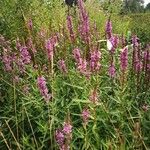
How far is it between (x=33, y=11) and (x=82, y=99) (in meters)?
4.88

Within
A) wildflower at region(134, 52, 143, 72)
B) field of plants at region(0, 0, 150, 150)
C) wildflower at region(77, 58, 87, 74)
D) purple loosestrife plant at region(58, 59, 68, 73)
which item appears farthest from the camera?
purple loosestrife plant at region(58, 59, 68, 73)

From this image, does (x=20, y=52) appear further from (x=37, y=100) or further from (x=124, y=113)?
(x=124, y=113)

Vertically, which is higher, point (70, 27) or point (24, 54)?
point (70, 27)

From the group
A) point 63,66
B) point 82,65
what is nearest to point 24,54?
point 63,66

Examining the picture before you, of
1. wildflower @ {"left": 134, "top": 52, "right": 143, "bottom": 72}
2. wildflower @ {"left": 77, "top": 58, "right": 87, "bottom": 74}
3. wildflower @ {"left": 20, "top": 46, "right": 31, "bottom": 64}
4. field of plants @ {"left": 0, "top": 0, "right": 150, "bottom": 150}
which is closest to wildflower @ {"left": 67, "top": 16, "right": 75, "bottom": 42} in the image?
field of plants @ {"left": 0, "top": 0, "right": 150, "bottom": 150}

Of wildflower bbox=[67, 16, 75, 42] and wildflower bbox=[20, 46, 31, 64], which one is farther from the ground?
wildflower bbox=[67, 16, 75, 42]

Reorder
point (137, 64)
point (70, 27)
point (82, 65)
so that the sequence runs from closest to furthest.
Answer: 1. point (82, 65)
2. point (137, 64)
3. point (70, 27)

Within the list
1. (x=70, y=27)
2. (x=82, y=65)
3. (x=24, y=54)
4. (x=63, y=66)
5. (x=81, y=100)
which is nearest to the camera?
(x=81, y=100)

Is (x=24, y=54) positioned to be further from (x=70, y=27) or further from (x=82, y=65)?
(x=82, y=65)

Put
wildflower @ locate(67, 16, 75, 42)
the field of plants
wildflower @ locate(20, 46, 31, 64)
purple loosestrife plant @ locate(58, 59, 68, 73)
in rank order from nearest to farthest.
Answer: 1. the field of plants
2. purple loosestrife plant @ locate(58, 59, 68, 73)
3. wildflower @ locate(20, 46, 31, 64)
4. wildflower @ locate(67, 16, 75, 42)

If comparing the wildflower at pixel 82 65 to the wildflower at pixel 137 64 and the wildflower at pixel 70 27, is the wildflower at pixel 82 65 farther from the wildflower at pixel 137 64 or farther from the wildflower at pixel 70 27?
the wildflower at pixel 70 27

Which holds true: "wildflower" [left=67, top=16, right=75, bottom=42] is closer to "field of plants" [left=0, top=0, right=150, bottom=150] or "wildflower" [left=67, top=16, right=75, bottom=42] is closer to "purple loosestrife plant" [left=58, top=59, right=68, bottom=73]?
"field of plants" [left=0, top=0, right=150, bottom=150]

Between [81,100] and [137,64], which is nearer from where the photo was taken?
[81,100]

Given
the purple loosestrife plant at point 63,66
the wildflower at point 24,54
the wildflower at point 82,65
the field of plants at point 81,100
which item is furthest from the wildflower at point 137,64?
the wildflower at point 24,54
